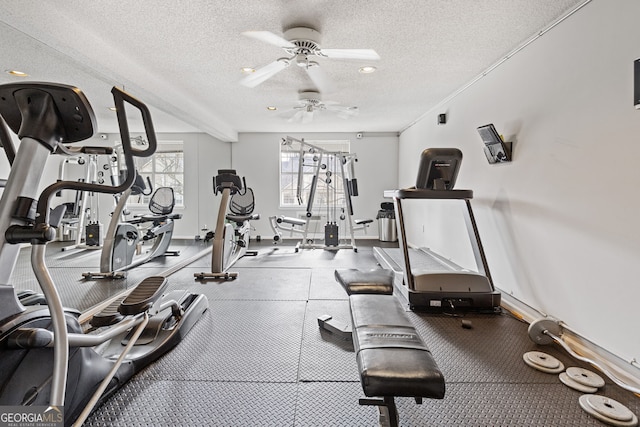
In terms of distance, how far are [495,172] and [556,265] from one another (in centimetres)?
122

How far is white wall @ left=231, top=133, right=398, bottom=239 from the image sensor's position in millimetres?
7156

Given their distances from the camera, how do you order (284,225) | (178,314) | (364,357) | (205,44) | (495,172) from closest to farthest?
(364,357)
(178,314)
(205,44)
(495,172)
(284,225)

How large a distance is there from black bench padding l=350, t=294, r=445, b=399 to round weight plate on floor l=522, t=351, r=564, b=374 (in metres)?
0.99

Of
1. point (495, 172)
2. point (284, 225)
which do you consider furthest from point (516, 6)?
point (284, 225)

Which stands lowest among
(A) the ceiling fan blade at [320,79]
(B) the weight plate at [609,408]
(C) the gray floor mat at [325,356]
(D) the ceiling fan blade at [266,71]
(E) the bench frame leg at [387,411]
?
(C) the gray floor mat at [325,356]

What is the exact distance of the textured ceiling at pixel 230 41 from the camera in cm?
221

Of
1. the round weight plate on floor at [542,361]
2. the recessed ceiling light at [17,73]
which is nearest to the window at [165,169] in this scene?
the recessed ceiling light at [17,73]

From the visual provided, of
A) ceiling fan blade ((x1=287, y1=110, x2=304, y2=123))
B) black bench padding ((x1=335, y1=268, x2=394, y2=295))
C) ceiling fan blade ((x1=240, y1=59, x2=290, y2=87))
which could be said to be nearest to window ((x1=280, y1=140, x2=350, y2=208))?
ceiling fan blade ((x1=287, y1=110, x2=304, y2=123))

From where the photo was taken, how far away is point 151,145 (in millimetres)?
1479

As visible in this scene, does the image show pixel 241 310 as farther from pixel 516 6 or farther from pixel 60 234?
pixel 516 6

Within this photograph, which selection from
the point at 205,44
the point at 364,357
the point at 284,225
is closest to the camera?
the point at 364,357

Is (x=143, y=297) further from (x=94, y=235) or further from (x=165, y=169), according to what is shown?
(x=165, y=169)

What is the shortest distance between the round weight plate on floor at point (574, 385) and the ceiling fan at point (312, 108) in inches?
150

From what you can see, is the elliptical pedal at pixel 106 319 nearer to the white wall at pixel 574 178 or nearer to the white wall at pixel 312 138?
the white wall at pixel 574 178
